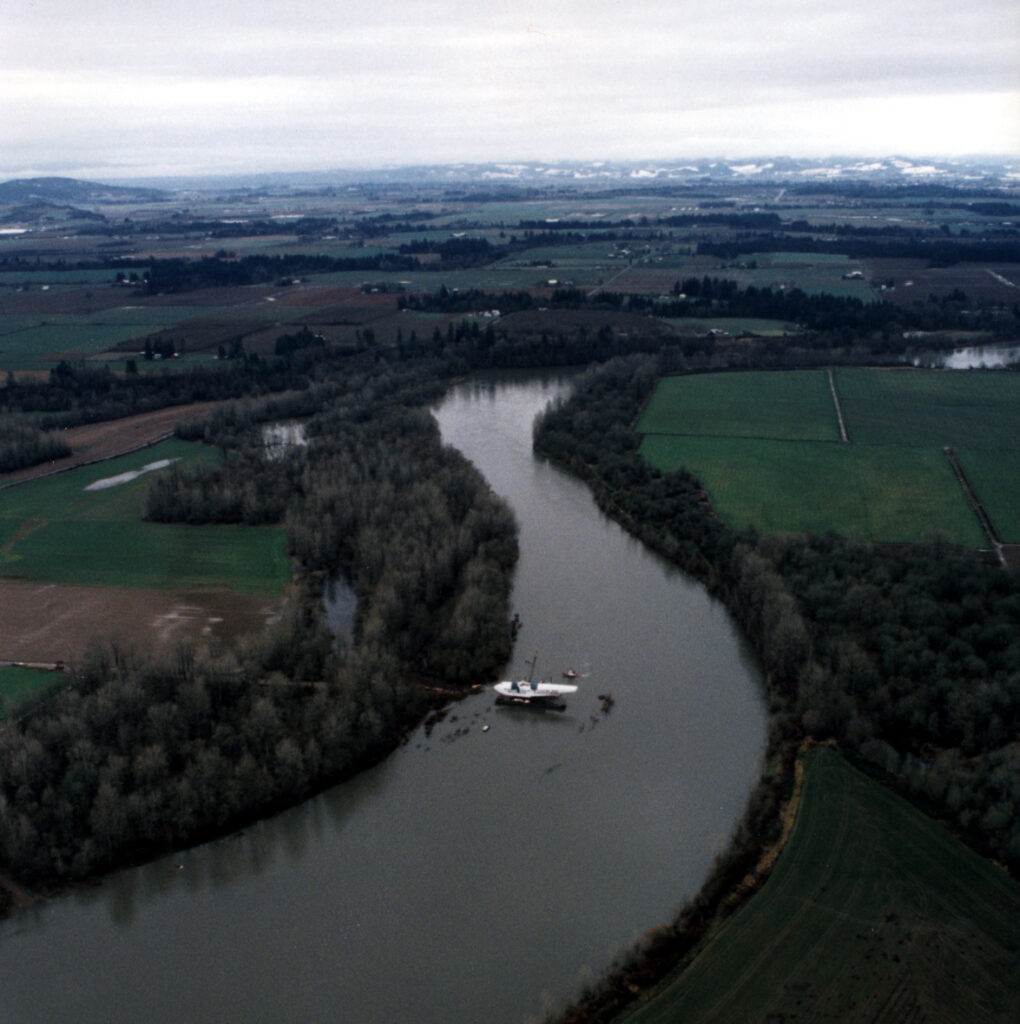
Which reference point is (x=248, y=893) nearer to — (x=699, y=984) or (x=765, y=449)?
(x=699, y=984)

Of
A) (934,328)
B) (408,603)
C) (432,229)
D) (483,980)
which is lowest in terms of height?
(483,980)

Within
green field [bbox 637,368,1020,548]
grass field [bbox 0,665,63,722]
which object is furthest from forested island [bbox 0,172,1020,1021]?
green field [bbox 637,368,1020,548]

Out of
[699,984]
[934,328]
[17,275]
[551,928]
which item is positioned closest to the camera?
[699,984]

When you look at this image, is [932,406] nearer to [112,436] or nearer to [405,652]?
[405,652]

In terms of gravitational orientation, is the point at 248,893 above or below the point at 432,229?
below

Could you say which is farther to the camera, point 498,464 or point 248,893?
point 498,464

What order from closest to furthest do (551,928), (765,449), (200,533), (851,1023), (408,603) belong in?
(851,1023)
(551,928)
(408,603)
(200,533)
(765,449)

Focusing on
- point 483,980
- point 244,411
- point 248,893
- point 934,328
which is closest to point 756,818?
point 483,980
